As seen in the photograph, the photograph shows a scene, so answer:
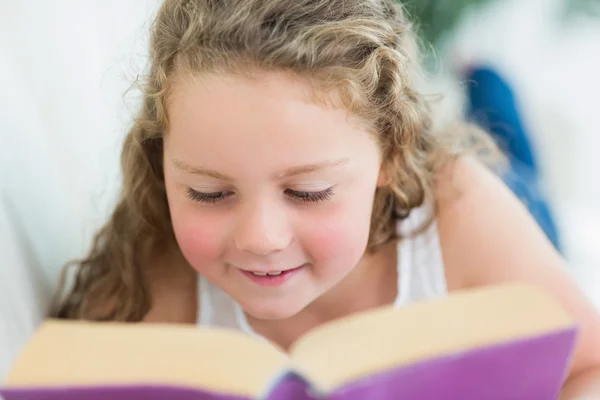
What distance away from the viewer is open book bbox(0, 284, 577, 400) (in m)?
0.33

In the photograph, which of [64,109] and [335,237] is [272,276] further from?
[64,109]

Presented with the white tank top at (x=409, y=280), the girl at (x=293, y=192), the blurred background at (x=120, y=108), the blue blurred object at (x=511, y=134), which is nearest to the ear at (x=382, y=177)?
the girl at (x=293, y=192)

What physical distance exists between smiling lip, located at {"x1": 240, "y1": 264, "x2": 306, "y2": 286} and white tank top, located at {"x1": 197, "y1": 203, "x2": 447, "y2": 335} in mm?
178

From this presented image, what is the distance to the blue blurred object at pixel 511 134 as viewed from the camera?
40.0 inches

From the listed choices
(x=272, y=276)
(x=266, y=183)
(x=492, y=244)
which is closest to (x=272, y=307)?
(x=272, y=276)

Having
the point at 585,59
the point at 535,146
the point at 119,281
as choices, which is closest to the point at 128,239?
the point at 119,281

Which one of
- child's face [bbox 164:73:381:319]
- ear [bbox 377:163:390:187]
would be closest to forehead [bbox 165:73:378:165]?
child's face [bbox 164:73:381:319]

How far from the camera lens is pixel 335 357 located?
0.34 m

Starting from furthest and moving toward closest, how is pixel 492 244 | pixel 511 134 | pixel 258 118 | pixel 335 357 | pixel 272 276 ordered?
→ 1. pixel 511 134
2. pixel 492 244
3. pixel 272 276
4. pixel 258 118
5. pixel 335 357

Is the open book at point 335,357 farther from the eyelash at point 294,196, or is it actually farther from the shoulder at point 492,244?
the shoulder at point 492,244

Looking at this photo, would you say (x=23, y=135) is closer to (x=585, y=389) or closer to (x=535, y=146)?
(x=585, y=389)

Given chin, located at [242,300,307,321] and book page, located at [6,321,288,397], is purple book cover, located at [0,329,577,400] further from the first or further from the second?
chin, located at [242,300,307,321]

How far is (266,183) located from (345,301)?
0.30 metres

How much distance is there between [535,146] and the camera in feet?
3.76
